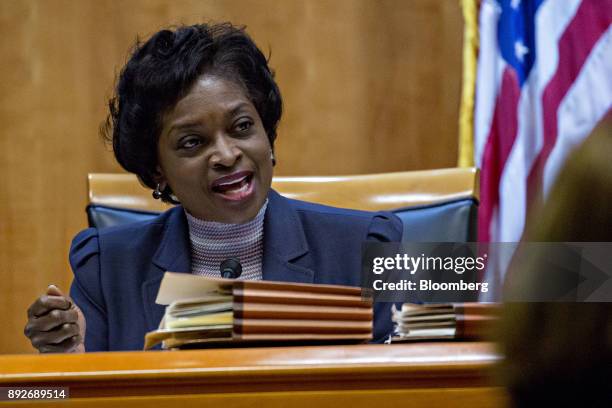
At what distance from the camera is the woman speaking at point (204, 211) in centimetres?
196

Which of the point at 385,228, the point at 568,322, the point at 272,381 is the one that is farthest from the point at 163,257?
the point at 568,322

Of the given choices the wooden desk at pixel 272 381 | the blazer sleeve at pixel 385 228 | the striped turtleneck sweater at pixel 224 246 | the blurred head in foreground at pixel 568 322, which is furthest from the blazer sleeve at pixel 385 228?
the blurred head in foreground at pixel 568 322

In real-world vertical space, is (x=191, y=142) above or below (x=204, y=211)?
above

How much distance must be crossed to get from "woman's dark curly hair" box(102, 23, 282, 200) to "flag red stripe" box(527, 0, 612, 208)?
1.23 metres

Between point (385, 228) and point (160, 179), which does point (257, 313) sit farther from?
point (160, 179)

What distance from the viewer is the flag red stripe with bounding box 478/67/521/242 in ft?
10.0

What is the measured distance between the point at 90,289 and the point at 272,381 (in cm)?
103

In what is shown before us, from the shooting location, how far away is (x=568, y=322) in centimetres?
37

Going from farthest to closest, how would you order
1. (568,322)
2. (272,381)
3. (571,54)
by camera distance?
(571,54) < (272,381) < (568,322)

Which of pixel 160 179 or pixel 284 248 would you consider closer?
pixel 284 248

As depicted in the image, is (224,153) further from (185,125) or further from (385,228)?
(385,228)

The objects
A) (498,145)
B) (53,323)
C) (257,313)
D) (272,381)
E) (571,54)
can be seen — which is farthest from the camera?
(498,145)

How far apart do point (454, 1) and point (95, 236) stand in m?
1.95

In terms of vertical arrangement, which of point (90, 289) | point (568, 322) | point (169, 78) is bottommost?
point (90, 289)
